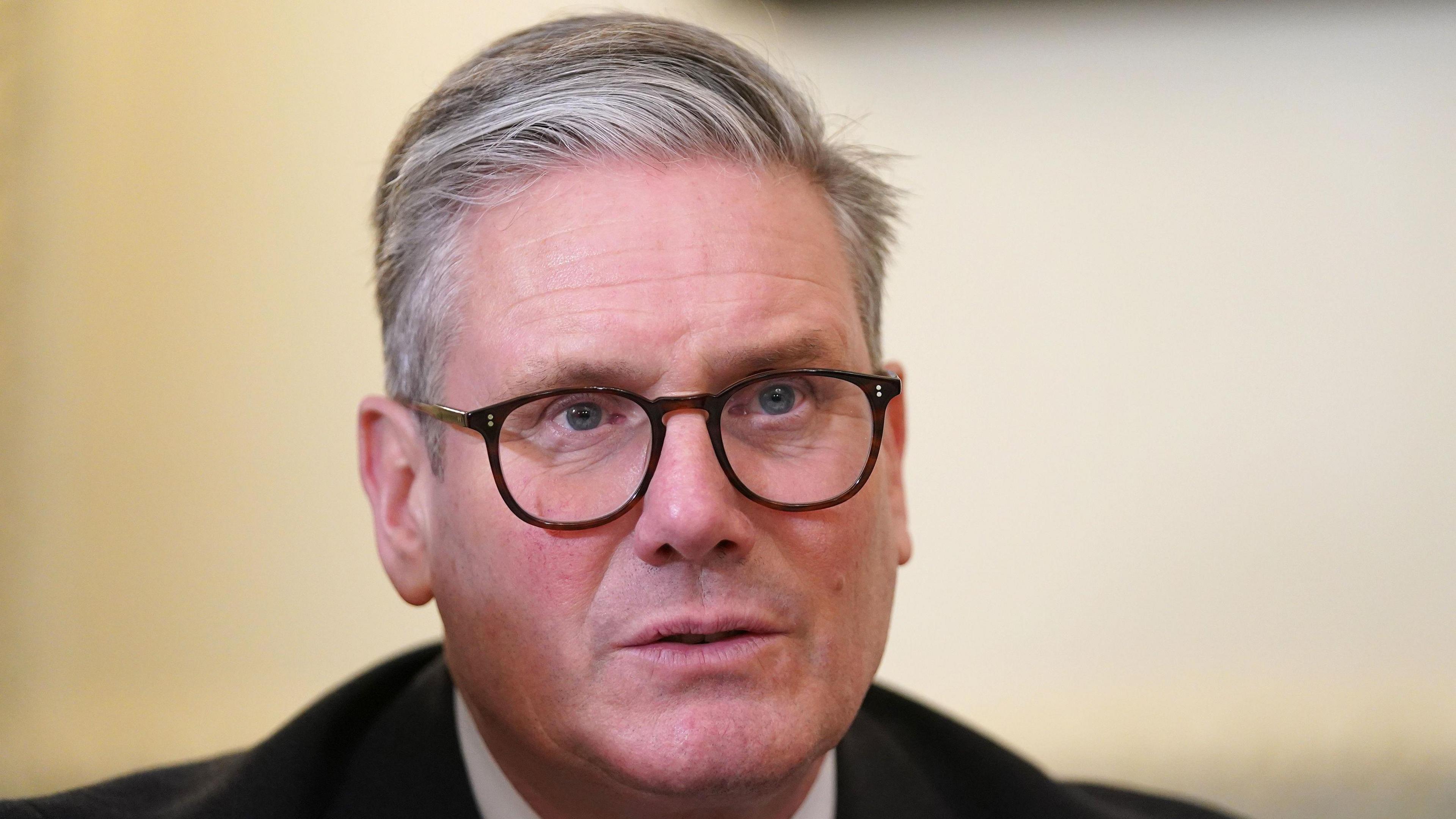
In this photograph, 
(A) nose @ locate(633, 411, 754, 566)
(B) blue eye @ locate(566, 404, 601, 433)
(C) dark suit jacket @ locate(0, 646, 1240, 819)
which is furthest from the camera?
(C) dark suit jacket @ locate(0, 646, 1240, 819)

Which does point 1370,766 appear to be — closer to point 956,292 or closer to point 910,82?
point 956,292

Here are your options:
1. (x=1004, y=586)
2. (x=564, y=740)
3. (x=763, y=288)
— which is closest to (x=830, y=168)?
(x=763, y=288)

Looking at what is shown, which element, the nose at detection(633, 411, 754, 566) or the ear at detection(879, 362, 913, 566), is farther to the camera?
the ear at detection(879, 362, 913, 566)

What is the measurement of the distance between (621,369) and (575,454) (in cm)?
10

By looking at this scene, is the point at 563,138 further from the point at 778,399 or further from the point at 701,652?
the point at 701,652

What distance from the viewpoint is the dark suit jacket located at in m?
1.31

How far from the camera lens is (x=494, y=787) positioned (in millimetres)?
1374

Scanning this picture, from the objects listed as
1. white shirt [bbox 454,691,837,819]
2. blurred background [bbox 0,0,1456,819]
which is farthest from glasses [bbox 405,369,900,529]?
blurred background [bbox 0,0,1456,819]

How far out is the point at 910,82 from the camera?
205 centimetres

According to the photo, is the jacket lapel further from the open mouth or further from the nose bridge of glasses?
the nose bridge of glasses

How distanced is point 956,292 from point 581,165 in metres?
1.01

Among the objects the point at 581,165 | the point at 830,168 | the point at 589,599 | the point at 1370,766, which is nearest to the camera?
the point at 589,599

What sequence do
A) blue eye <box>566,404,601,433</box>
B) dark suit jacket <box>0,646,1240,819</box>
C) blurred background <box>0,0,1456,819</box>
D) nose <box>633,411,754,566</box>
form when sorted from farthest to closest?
1. blurred background <box>0,0,1456,819</box>
2. dark suit jacket <box>0,646,1240,819</box>
3. blue eye <box>566,404,601,433</box>
4. nose <box>633,411,754,566</box>

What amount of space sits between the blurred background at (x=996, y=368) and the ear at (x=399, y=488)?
67 cm
